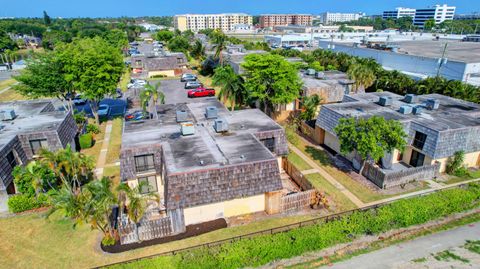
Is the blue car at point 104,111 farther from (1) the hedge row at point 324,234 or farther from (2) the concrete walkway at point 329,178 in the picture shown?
(1) the hedge row at point 324,234

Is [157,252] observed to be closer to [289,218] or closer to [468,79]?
[289,218]

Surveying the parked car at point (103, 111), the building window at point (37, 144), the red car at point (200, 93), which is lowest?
the parked car at point (103, 111)

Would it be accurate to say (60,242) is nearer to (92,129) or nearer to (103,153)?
(103,153)

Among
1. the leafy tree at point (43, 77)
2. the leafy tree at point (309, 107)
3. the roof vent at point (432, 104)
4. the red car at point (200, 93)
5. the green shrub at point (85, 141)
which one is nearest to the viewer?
the roof vent at point (432, 104)

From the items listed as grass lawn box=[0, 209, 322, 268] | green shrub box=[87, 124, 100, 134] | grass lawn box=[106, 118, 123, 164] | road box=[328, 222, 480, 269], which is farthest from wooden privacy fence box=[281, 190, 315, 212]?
green shrub box=[87, 124, 100, 134]

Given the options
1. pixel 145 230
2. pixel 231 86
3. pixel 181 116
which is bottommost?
pixel 145 230

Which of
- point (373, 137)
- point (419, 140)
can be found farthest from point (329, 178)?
point (419, 140)

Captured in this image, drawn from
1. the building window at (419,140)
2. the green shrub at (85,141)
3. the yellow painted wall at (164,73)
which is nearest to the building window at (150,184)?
the green shrub at (85,141)
